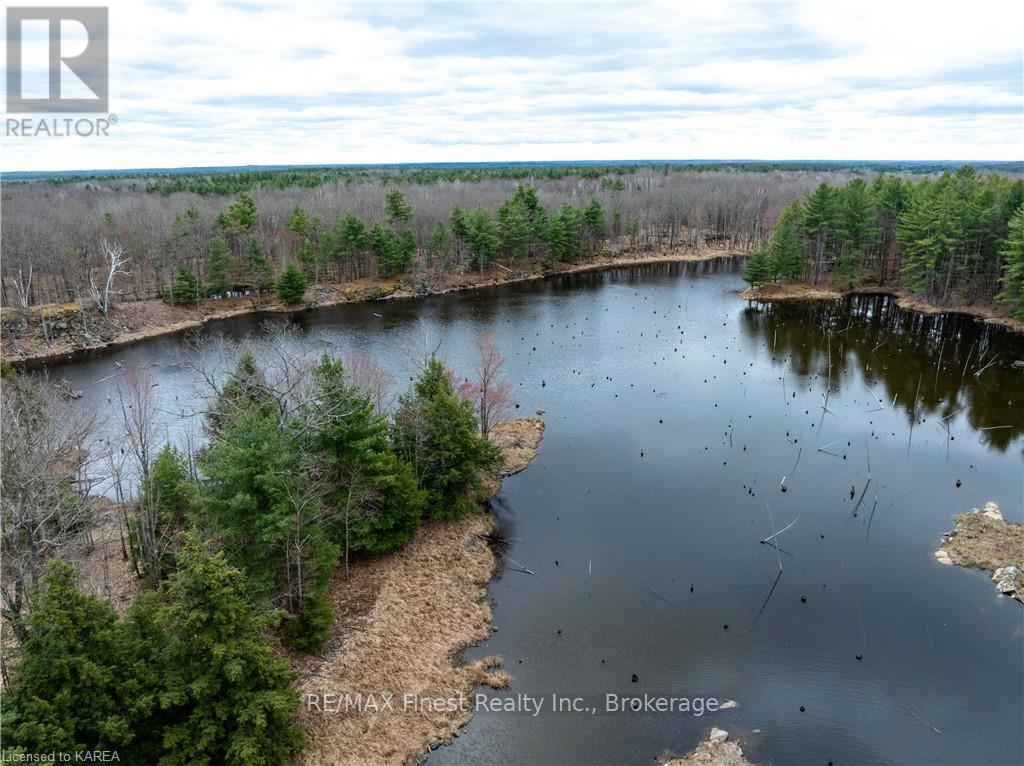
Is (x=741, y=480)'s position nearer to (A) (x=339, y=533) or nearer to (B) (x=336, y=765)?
(A) (x=339, y=533)

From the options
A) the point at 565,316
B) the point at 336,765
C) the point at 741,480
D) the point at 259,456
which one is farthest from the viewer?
the point at 565,316

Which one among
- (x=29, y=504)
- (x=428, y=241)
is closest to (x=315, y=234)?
(x=428, y=241)

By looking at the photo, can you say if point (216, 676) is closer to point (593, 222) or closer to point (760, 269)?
point (760, 269)

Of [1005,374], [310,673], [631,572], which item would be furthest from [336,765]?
[1005,374]

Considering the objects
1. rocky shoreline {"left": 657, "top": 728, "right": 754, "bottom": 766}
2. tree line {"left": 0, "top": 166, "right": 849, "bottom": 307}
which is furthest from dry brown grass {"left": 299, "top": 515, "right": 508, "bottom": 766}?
tree line {"left": 0, "top": 166, "right": 849, "bottom": 307}

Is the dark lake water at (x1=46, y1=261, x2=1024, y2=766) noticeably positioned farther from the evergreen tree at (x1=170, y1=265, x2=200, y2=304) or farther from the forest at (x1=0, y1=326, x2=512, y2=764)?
the evergreen tree at (x1=170, y1=265, x2=200, y2=304)

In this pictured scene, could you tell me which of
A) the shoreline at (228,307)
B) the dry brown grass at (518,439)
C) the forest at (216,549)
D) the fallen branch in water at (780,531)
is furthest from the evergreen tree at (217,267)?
the fallen branch in water at (780,531)
